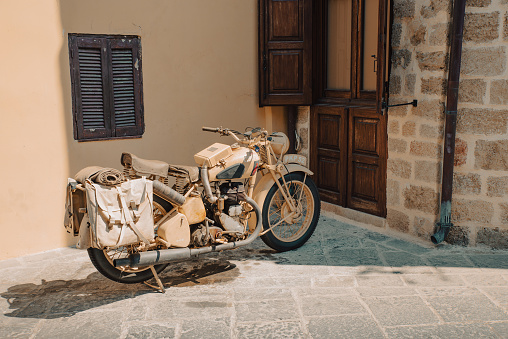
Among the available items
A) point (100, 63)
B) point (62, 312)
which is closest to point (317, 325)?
point (62, 312)

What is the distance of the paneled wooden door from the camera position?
6051mm

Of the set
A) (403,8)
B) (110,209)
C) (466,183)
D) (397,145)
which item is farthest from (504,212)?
(110,209)

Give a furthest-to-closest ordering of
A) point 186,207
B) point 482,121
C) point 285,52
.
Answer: point 285,52 < point 482,121 < point 186,207

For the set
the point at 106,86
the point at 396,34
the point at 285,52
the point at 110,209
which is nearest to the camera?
the point at 110,209

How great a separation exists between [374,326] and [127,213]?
184cm

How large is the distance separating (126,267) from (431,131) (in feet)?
9.91

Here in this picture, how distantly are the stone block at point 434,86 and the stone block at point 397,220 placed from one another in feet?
4.07

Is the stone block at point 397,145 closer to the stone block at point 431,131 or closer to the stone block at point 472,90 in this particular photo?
the stone block at point 431,131

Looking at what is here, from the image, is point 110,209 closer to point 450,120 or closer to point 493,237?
point 450,120

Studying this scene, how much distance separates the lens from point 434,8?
17.3 ft

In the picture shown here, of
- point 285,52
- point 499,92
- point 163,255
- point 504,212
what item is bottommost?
point 163,255

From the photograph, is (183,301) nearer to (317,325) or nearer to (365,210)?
(317,325)

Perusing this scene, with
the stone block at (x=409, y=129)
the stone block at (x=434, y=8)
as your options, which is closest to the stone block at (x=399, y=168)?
the stone block at (x=409, y=129)

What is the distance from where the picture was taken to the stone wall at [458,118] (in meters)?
5.12
